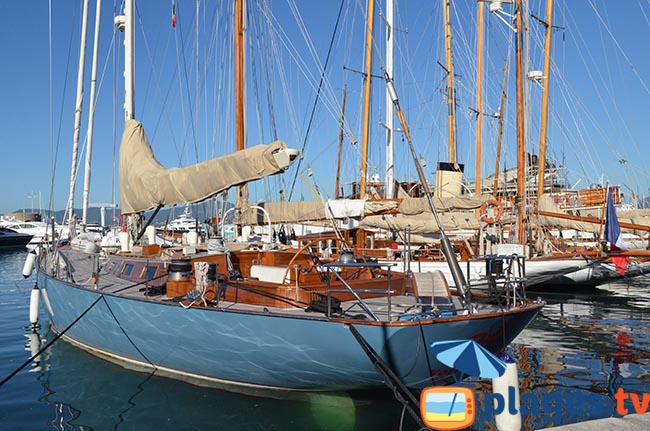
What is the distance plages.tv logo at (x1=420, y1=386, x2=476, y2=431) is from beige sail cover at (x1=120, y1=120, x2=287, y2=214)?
4944 mm

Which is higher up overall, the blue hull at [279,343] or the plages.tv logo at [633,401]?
the blue hull at [279,343]

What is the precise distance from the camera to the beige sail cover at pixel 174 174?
971 centimetres

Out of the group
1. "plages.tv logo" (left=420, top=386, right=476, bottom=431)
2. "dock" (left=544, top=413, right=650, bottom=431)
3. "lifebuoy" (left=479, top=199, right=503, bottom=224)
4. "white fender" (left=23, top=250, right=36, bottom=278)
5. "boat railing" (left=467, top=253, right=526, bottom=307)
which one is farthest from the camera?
"lifebuoy" (left=479, top=199, right=503, bottom=224)

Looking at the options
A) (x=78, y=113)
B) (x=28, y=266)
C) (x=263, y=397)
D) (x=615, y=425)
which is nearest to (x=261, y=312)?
(x=263, y=397)

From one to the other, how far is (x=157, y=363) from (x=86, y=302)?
215cm

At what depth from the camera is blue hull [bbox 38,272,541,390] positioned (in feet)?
25.4

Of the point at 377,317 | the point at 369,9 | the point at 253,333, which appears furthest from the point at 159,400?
the point at 369,9

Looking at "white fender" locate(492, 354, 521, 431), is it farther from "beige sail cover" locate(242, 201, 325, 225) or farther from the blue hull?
"beige sail cover" locate(242, 201, 325, 225)

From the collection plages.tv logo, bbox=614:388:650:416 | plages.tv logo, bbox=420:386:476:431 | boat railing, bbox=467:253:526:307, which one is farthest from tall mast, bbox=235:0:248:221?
plages.tv logo, bbox=420:386:476:431

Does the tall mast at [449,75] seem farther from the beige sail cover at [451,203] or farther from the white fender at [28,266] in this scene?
the white fender at [28,266]

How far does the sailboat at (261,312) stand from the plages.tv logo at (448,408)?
1.18 m

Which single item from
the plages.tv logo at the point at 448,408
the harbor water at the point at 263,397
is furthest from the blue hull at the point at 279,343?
the plages.tv logo at the point at 448,408

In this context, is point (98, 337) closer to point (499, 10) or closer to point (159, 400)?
point (159, 400)

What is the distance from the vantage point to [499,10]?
992 inches
